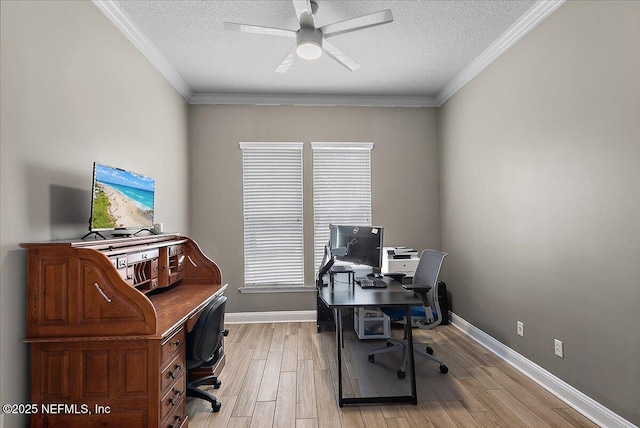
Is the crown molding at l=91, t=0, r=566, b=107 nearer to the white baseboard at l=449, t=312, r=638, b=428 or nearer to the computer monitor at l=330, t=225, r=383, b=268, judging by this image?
the computer monitor at l=330, t=225, r=383, b=268

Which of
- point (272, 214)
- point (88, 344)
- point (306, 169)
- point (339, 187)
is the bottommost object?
point (88, 344)

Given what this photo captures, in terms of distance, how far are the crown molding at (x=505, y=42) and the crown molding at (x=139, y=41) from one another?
3.31 metres

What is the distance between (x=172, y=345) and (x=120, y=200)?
3.43ft

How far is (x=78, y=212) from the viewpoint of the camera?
2.28 meters

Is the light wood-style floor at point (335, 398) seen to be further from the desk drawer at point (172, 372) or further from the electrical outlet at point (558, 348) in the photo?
the desk drawer at point (172, 372)

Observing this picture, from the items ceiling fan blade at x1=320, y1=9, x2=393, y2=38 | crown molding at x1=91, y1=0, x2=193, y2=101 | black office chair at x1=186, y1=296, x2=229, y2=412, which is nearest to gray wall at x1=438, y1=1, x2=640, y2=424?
ceiling fan blade at x1=320, y1=9, x2=393, y2=38

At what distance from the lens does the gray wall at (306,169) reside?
14.9 feet

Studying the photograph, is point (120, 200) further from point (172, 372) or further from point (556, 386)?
point (556, 386)

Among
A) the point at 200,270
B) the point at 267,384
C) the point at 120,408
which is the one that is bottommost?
the point at 267,384

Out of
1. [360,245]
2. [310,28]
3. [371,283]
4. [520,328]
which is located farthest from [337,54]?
[520,328]

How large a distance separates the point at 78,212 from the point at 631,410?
3.71m

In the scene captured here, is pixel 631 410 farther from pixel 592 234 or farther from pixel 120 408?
pixel 120 408

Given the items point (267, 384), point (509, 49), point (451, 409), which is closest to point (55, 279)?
point (267, 384)

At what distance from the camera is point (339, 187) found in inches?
185
